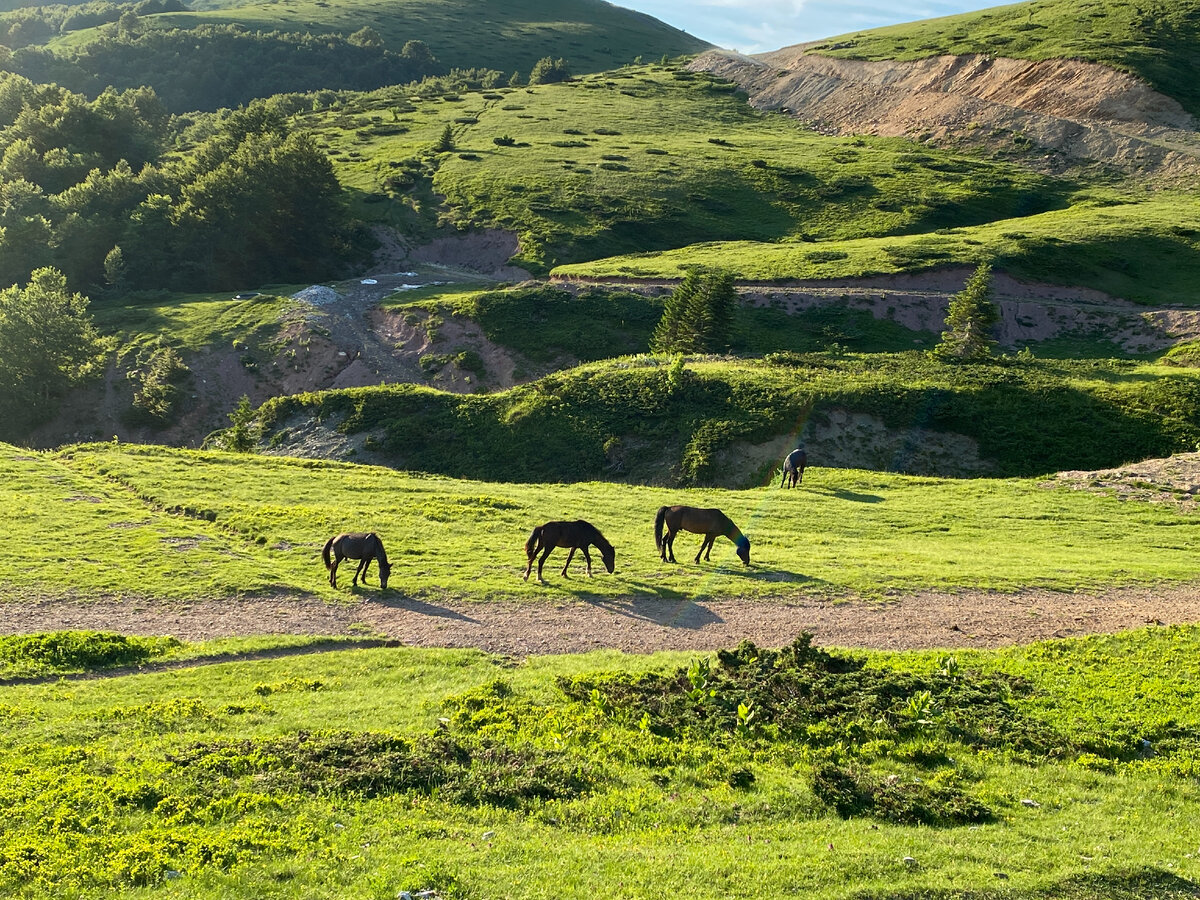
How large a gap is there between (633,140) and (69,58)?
146863 mm

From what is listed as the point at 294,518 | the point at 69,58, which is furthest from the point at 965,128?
the point at 69,58

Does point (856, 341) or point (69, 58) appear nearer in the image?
point (856, 341)

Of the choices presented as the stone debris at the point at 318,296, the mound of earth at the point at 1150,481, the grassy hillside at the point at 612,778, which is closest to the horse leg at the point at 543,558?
the grassy hillside at the point at 612,778

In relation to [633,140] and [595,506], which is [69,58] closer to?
[633,140]

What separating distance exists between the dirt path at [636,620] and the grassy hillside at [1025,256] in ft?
180

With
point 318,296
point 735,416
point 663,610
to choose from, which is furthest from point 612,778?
point 318,296

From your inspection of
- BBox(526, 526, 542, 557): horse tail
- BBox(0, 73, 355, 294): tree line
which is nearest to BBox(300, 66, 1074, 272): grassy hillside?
BBox(0, 73, 355, 294): tree line

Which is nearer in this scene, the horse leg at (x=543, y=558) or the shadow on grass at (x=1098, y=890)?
the shadow on grass at (x=1098, y=890)

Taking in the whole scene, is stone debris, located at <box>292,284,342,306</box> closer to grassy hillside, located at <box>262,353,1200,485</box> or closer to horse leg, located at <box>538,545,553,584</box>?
grassy hillside, located at <box>262,353,1200,485</box>

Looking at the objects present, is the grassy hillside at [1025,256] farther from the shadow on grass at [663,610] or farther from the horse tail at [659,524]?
the shadow on grass at [663,610]

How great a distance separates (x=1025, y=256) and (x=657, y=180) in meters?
44.0

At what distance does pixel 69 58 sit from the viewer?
191 metres

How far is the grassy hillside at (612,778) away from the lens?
10.7 m

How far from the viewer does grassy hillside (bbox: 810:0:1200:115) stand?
374 ft
